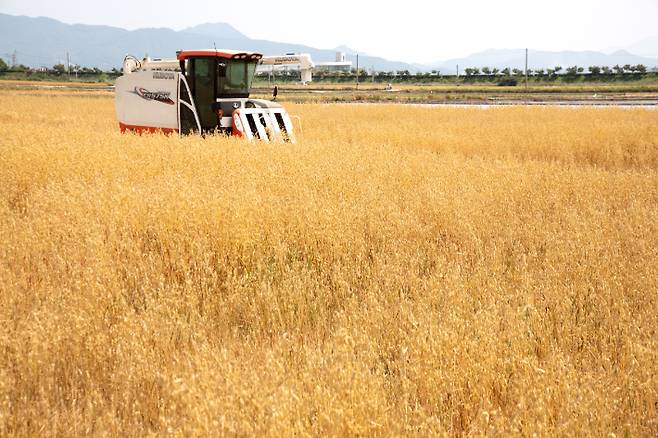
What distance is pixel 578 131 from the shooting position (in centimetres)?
1490

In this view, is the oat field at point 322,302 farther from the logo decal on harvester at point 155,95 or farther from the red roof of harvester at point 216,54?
the red roof of harvester at point 216,54

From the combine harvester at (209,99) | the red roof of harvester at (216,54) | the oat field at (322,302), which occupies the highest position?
the red roof of harvester at (216,54)

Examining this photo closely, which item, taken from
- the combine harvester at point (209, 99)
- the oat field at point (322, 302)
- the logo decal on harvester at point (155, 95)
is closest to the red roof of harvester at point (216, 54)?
the combine harvester at point (209, 99)

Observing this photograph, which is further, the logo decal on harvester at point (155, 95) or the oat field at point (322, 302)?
the logo decal on harvester at point (155, 95)

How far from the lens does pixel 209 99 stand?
13305 millimetres

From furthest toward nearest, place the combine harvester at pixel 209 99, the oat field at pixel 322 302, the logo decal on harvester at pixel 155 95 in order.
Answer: the logo decal on harvester at pixel 155 95 → the combine harvester at pixel 209 99 → the oat field at pixel 322 302

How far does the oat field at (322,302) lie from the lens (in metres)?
2.67

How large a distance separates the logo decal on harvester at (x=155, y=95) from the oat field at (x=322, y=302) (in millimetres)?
5097

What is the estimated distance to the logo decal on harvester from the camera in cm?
1338

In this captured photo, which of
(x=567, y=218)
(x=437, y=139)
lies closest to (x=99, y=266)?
(x=567, y=218)

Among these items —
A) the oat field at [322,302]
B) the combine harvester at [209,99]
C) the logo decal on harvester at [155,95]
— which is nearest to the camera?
the oat field at [322,302]

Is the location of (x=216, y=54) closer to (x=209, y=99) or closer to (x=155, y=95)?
(x=209, y=99)

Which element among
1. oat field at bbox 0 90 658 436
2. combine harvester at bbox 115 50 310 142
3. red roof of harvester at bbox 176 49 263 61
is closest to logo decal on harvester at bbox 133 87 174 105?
combine harvester at bbox 115 50 310 142

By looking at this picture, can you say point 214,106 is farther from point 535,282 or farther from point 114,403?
point 114,403
